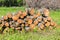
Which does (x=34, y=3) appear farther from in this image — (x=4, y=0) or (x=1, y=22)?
(x=1, y=22)

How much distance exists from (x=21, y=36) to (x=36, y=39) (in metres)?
0.56

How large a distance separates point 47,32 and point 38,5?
923 centimetres

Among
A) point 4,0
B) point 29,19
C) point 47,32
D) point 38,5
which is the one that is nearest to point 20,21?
point 29,19

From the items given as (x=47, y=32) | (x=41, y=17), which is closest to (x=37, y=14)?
(x=41, y=17)

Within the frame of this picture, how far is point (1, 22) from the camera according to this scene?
9992mm

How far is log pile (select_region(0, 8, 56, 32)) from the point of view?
967 cm

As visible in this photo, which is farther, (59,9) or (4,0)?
(4,0)

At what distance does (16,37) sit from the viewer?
8602 millimetres

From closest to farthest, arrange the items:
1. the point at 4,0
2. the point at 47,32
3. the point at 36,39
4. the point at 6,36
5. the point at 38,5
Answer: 1. the point at 36,39
2. the point at 6,36
3. the point at 47,32
4. the point at 38,5
5. the point at 4,0

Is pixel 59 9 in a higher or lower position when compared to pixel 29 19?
lower

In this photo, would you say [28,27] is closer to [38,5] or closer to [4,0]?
[38,5]

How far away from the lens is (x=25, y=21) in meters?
9.77

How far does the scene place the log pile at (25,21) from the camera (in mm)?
9672

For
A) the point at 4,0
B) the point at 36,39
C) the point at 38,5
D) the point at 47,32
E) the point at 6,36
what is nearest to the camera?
the point at 36,39
